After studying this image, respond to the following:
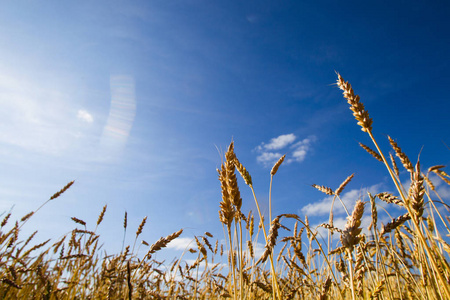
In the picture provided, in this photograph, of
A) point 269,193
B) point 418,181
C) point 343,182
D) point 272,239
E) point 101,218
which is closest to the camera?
point 418,181

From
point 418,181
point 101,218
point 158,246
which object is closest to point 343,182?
point 418,181

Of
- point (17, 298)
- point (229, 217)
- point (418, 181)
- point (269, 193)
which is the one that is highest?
point (269, 193)

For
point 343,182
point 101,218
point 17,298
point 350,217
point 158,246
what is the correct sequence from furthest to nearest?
point 101,218 → point 343,182 → point 17,298 → point 158,246 → point 350,217

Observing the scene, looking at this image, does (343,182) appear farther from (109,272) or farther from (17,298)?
(17,298)

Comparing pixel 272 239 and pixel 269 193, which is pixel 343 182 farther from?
pixel 272 239

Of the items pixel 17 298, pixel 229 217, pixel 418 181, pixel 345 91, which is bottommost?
pixel 17 298

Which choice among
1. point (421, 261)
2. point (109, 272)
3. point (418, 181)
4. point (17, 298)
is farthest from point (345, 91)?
point (17, 298)

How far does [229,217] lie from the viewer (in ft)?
5.50

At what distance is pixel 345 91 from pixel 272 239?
1245 millimetres

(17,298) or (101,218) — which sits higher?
(101,218)

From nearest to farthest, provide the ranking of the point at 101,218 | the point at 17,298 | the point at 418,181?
1. the point at 418,181
2. the point at 17,298
3. the point at 101,218

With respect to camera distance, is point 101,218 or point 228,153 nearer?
point 228,153

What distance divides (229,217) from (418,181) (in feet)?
4.04

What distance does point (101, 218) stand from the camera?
439 cm
